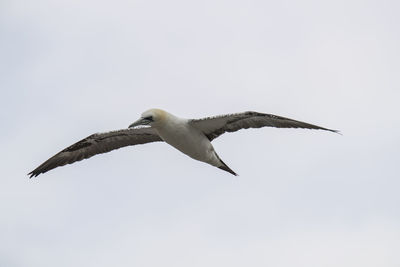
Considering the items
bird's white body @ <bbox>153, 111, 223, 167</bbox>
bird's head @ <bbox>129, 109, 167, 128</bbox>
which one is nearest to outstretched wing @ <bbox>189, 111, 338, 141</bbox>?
bird's white body @ <bbox>153, 111, 223, 167</bbox>

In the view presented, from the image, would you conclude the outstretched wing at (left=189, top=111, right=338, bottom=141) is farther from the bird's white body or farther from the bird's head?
the bird's head

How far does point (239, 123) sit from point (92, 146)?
4146 mm

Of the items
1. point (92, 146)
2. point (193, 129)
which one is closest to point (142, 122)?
point (193, 129)

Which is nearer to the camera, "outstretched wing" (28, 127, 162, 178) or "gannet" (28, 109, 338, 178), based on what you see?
"gannet" (28, 109, 338, 178)

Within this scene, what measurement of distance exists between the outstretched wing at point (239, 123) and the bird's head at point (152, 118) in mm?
791

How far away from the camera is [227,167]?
68.3 feet

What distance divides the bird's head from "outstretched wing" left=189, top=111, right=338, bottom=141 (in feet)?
2.60

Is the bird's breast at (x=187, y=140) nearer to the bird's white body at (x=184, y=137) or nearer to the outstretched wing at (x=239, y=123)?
the bird's white body at (x=184, y=137)

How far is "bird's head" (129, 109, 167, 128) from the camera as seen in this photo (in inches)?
757

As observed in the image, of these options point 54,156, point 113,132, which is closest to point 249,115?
point 113,132

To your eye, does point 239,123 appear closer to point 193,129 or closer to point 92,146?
point 193,129

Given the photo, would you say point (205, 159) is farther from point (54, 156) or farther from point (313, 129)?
point (54, 156)

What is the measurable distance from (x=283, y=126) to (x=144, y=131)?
380 centimetres

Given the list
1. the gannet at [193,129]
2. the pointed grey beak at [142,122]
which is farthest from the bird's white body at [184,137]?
the pointed grey beak at [142,122]
